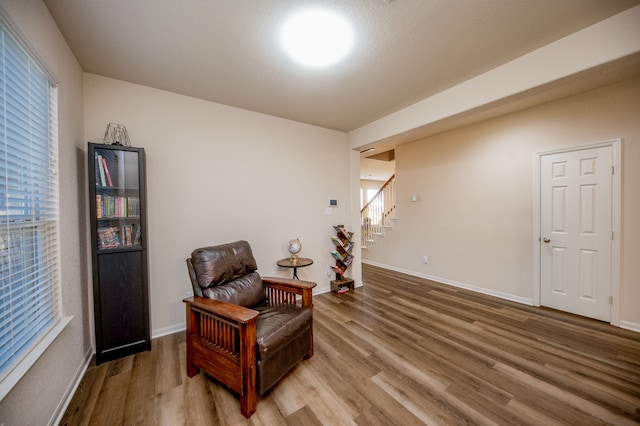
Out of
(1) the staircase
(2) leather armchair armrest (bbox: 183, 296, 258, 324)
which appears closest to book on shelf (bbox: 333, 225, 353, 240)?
(1) the staircase

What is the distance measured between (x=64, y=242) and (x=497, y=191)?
4.87 metres

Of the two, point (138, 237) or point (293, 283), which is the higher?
point (138, 237)

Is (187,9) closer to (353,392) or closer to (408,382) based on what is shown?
(353,392)

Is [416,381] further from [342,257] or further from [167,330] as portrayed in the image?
[167,330]

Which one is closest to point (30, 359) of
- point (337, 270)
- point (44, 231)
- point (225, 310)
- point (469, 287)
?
point (44, 231)

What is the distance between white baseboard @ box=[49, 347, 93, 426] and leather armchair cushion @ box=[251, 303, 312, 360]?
1.25m

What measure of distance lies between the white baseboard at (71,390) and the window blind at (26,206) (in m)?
0.51

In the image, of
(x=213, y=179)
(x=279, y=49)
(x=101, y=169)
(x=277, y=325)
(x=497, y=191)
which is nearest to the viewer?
(x=277, y=325)

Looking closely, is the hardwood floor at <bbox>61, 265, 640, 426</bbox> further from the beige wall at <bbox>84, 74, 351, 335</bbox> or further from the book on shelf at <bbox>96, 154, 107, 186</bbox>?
the book on shelf at <bbox>96, 154, 107, 186</bbox>

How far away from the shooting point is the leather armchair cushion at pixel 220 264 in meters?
2.08

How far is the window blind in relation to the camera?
3.75ft

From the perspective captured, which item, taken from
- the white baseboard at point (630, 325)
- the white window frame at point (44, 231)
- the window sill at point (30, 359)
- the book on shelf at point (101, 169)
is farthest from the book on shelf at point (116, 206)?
the white baseboard at point (630, 325)

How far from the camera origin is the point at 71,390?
1695 millimetres

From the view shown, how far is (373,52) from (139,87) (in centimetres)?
232
